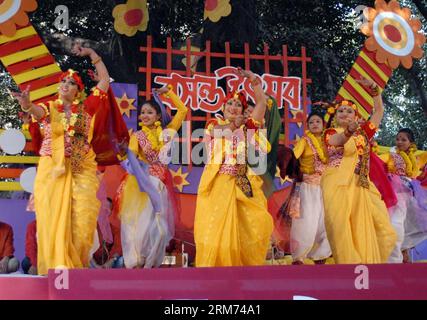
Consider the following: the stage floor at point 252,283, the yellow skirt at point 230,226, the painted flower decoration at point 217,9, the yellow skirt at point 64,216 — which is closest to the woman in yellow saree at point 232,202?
the yellow skirt at point 230,226

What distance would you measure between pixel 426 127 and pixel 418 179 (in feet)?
9.89

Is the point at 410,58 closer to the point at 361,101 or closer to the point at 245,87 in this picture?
the point at 361,101

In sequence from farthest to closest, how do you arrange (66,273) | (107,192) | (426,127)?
1. (426,127)
2. (107,192)
3. (66,273)

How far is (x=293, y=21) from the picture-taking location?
33.4ft

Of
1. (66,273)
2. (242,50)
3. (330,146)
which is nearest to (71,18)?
(242,50)

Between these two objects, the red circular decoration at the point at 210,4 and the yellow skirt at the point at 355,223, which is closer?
the yellow skirt at the point at 355,223

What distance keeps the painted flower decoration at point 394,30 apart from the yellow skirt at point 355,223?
2.41 meters

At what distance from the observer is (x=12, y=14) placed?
747 cm

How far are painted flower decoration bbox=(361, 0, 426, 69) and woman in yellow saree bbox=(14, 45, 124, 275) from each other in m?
3.45

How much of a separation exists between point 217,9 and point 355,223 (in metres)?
3.14

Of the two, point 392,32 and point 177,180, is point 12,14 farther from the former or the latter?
point 392,32

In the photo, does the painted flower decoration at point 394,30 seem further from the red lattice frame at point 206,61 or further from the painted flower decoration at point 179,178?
the painted flower decoration at point 179,178

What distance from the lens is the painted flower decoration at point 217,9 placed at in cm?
858

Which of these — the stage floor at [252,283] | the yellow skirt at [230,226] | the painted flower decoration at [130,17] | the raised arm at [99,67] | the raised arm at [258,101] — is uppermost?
the painted flower decoration at [130,17]
